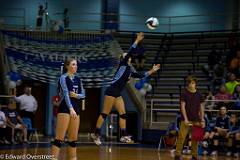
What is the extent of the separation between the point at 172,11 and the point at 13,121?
12621 mm

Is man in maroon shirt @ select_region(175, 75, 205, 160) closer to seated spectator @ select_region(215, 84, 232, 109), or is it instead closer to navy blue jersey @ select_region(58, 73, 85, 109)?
navy blue jersey @ select_region(58, 73, 85, 109)

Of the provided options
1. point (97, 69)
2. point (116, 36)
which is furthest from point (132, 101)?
point (116, 36)

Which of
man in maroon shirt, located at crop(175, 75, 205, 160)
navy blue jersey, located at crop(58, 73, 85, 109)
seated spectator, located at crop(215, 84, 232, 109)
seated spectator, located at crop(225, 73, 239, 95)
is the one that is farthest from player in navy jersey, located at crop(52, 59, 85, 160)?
seated spectator, located at crop(225, 73, 239, 95)

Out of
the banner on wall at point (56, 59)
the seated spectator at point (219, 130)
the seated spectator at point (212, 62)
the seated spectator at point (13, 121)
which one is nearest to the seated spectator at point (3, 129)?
the seated spectator at point (13, 121)

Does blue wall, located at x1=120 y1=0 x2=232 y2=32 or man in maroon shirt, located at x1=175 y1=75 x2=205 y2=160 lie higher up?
blue wall, located at x1=120 y1=0 x2=232 y2=32

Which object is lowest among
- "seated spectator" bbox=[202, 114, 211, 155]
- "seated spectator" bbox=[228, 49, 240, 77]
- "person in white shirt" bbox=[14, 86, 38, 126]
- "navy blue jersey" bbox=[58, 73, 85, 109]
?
"seated spectator" bbox=[202, 114, 211, 155]

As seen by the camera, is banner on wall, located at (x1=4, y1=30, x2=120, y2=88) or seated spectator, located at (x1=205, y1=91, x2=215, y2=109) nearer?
seated spectator, located at (x1=205, y1=91, x2=215, y2=109)

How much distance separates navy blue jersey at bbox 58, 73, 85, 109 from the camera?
32.1ft

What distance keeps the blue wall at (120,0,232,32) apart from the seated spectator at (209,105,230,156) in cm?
1071

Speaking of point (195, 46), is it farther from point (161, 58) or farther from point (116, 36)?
point (116, 36)

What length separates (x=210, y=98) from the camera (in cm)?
1861

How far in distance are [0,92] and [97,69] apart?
3.90 m

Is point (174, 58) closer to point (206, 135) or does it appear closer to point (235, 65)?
point (235, 65)

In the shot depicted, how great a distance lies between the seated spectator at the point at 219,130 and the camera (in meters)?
16.5
